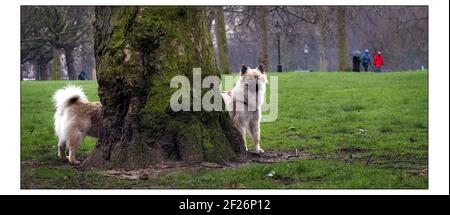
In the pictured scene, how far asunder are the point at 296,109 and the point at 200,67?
25.8 feet

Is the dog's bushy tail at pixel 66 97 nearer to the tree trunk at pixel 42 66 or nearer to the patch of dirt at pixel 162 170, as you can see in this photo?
the patch of dirt at pixel 162 170

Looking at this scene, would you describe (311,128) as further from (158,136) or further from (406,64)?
(406,64)

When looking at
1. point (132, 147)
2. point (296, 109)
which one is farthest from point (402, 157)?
point (296, 109)

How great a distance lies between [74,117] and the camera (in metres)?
8.59

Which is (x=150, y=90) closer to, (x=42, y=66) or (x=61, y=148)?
(x=61, y=148)

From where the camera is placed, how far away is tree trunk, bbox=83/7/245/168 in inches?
295

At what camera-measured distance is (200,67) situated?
782 cm

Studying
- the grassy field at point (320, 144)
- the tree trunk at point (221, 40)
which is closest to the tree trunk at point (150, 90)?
the grassy field at point (320, 144)

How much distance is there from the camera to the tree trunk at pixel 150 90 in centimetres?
750

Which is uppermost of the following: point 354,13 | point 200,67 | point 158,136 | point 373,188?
point 354,13

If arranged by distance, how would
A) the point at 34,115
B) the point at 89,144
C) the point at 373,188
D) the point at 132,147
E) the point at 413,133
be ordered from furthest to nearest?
the point at 34,115, the point at 413,133, the point at 89,144, the point at 132,147, the point at 373,188

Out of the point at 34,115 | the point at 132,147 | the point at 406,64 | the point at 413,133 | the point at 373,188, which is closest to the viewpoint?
the point at 373,188

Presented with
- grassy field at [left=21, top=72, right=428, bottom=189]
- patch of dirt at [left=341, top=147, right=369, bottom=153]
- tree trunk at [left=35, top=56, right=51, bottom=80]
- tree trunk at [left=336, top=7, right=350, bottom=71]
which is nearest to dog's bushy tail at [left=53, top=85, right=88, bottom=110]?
grassy field at [left=21, top=72, right=428, bottom=189]

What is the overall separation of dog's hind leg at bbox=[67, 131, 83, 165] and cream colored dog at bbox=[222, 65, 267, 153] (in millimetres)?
2426
